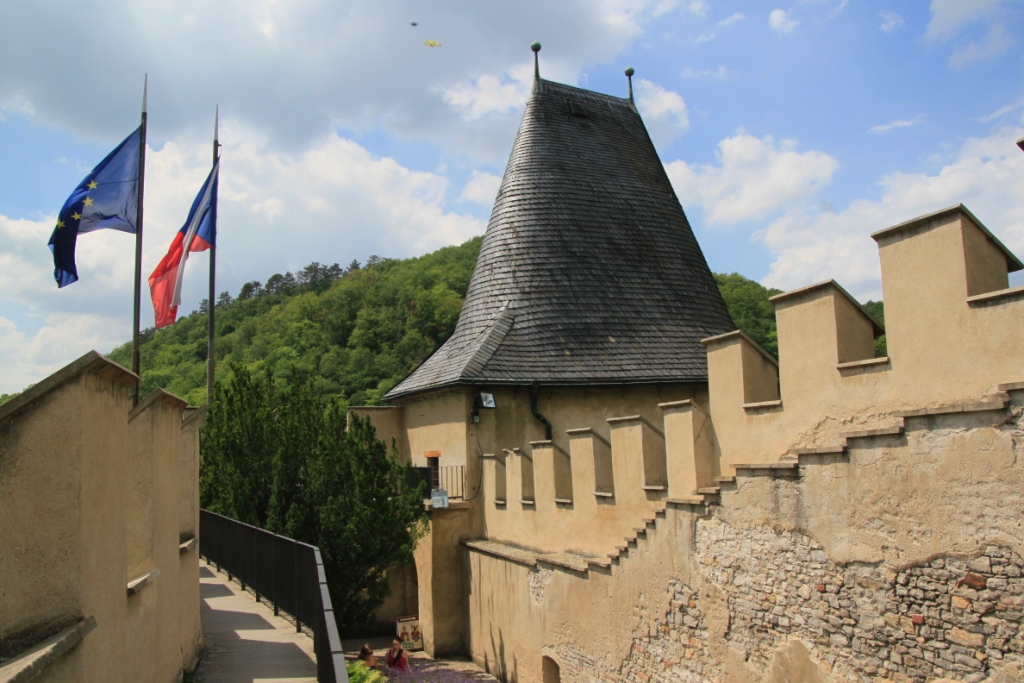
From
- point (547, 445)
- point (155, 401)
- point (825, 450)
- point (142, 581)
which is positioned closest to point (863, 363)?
point (825, 450)

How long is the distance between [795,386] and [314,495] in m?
8.66

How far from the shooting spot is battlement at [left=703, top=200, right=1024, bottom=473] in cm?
695

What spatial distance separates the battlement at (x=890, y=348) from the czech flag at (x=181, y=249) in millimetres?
8645

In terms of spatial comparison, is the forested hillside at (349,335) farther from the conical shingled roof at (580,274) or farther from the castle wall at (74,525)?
the castle wall at (74,525)

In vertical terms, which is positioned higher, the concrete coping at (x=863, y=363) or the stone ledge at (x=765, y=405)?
the concrete coping at (x=863, y=363)

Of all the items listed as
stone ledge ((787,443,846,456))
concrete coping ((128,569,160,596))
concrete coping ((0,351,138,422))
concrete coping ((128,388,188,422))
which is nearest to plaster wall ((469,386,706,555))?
stone ledge ((787,443,846,456))

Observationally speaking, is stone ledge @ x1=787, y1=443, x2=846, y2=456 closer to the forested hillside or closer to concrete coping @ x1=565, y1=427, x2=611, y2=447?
concrete coping @ x1=565, y1=427, x2=611, y2=447

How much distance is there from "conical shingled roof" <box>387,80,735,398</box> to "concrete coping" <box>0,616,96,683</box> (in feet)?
38.7

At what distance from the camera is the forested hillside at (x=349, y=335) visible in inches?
2079

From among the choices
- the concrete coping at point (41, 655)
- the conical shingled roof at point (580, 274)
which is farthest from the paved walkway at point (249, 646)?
the conical shingled roof at point (580, 274)

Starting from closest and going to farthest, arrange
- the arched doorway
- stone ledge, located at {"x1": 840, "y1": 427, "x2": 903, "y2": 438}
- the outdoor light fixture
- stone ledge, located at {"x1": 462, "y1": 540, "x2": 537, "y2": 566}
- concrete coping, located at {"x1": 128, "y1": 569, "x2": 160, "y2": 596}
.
Answer: concrete coping, located at {"x1": 128, "y1": 569, "x2": 160, "y2": 596} < stone ledge, located at {"x1": 840, "y1": 427, "x2": 903, "y2": 438} < the arched doorway < stone ledge, located at {"x1": 462, "y1": 540, "x2": 537, "y2": 566} < the outdoor light fixture

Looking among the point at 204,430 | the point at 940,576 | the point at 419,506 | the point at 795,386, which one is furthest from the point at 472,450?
the point at 940,576

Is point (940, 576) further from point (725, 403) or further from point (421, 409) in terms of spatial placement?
point (421, 409)

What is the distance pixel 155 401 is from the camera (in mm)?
6562
